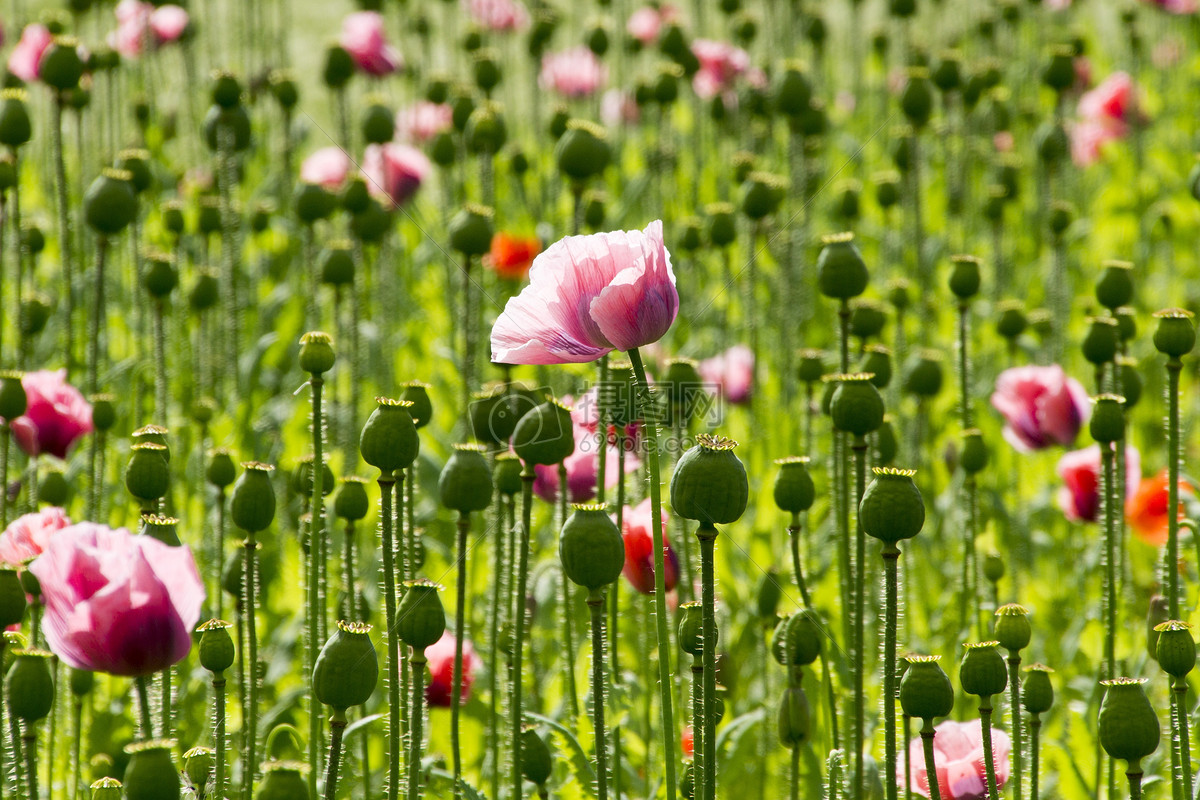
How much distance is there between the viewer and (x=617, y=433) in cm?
174

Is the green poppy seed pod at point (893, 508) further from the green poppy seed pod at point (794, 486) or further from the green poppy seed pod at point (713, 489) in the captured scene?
the green poppy seed pod at point (794, 486)

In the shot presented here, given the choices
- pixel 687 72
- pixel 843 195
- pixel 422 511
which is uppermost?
pixel 687 72

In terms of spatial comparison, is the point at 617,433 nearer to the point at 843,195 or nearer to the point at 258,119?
the point at 843,195

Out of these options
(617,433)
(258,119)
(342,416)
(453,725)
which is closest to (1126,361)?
(617,433)

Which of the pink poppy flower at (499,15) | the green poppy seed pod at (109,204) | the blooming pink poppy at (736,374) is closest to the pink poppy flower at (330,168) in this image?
the pink poppy flower at (499,15)

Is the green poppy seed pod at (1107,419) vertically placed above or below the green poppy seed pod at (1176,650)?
above

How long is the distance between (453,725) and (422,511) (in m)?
1.02

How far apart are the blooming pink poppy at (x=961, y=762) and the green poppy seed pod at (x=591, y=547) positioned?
1.72 feet

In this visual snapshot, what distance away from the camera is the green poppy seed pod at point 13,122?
7.70 ft

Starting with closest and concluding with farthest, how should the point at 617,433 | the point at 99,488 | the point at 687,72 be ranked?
the point at 617,433
the point at 99,488
the point at 687,72

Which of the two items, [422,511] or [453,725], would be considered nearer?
[453,725]

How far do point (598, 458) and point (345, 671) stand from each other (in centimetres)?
77

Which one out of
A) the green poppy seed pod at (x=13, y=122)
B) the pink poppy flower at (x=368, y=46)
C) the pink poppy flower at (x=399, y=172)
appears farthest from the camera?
the pink poppy flower at (x=368, y=46)

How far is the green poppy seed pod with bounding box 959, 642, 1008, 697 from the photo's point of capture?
1332 mm
